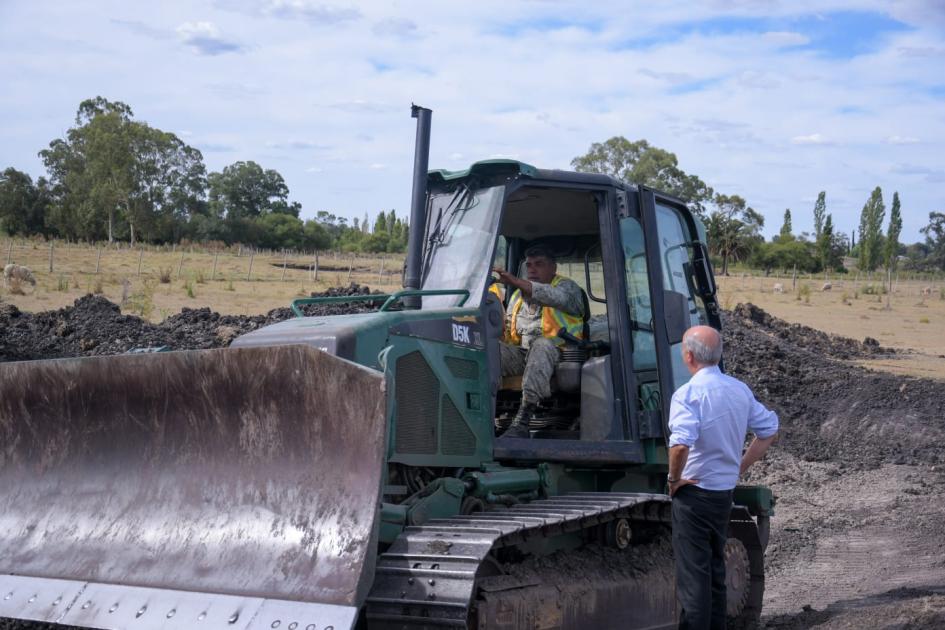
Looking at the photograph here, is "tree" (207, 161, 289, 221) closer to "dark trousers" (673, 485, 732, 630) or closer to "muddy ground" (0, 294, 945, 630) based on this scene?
"muddy ground" (0, 294, 945, 630)

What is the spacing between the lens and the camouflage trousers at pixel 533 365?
663 cm

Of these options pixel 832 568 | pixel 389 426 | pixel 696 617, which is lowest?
pixel 832 568

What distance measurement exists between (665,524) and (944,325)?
30847mm

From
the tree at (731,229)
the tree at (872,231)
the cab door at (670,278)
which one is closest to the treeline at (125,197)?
the tree at (731,229)

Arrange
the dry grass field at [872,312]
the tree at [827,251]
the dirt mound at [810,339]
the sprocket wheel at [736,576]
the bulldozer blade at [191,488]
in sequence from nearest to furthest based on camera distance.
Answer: the bulldozer blade at [191,488] < the sprocket wheel at [736,576] < the dirt mound at [810,339] < the dry grass field at [872,312] < the tree at [827,251]

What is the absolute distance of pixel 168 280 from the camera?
3028 cm

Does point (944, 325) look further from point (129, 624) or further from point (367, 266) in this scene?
point (129, 624)

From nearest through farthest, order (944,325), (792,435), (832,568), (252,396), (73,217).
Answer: (252,396)
(832,568)
(792,435)
(944,325)
(73,217)

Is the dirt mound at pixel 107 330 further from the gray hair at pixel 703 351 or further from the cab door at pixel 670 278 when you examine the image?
the gray hair at pixel 703 351

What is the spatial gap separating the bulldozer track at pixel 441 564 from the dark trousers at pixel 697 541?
49 centimetres

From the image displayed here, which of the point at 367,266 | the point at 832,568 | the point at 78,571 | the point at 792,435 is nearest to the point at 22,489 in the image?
the point at 78,571

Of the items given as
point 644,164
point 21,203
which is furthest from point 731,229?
point 21,203

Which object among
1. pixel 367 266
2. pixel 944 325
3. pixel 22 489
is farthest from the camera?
pixel 367 266

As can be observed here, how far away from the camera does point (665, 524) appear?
22.1ft
